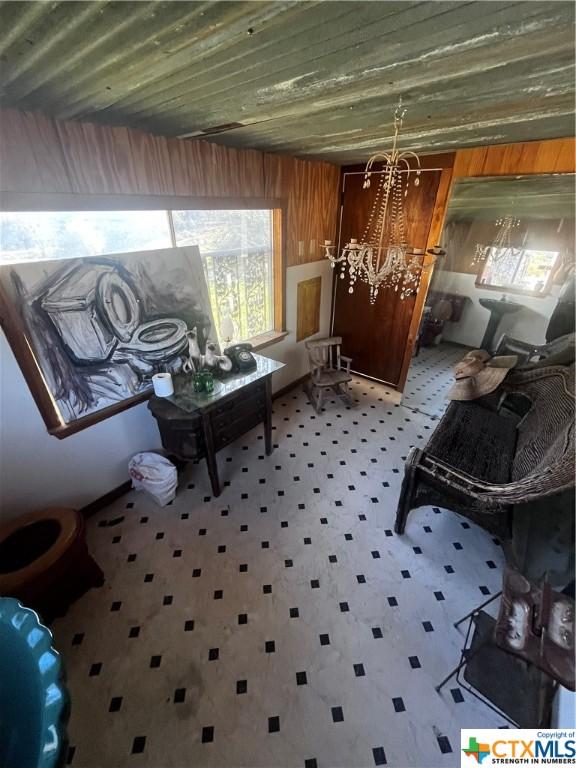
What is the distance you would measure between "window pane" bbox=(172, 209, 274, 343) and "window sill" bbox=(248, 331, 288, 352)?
0.23 feet

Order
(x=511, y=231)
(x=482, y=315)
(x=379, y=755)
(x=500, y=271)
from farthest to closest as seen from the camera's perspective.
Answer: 1. (x=482, y=315)
2. (x=500, y=271)
3. (x=511, y=231)
4. (x=379, y=755)

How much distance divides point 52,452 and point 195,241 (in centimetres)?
194

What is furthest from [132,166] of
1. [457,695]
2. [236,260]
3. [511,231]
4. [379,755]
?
[511,231]

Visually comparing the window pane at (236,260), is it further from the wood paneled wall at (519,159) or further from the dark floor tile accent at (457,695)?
the dark floor tile accent at (457,695)

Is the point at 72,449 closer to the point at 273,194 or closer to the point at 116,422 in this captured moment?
the point at 116,422

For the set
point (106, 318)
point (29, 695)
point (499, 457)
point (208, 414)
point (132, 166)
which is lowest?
point (499, 457)

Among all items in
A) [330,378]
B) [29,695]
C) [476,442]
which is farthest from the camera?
[330,378]

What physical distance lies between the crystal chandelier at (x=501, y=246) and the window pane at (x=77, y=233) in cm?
349

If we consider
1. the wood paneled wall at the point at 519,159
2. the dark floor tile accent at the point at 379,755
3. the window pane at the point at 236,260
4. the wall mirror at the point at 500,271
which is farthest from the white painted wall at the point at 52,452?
the wood paneled wall at the point at 519,159

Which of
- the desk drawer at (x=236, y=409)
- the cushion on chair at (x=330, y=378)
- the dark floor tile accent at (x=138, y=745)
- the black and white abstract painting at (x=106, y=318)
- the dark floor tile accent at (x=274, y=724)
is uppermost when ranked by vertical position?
the black and white abstract painting at (x=106, y=318)

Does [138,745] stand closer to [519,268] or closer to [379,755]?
[379,755]

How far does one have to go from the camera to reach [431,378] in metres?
4.38

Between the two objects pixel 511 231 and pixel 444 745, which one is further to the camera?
pixel 511 231

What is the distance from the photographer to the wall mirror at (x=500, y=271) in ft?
9.84
